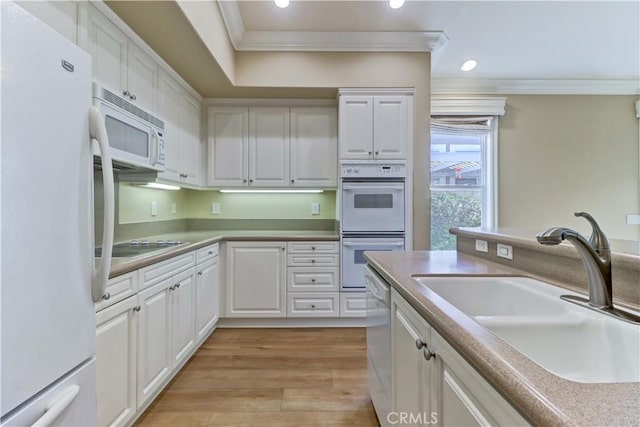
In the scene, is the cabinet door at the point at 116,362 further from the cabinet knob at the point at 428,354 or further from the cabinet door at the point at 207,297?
the cabinet knob at the point at 428,354

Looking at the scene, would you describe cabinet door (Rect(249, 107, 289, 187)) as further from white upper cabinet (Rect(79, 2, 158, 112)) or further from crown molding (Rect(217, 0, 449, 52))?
white upper cabinet (Rect(79, 2, 158, 112))

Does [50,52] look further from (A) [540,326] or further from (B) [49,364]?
(A) [540,326]

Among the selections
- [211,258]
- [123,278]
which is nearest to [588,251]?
[123,278]

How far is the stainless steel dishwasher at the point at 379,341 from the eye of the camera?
4.32 ft

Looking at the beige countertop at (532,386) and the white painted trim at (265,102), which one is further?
the white painted trim at (265,102)

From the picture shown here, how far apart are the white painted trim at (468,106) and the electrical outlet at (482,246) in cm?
268

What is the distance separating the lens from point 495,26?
2805 millimetres

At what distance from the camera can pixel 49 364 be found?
79 cm

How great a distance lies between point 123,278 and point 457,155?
13.1 feet

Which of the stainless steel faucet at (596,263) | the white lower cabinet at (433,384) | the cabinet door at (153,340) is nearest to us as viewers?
the white lower cabinet at (433,384)

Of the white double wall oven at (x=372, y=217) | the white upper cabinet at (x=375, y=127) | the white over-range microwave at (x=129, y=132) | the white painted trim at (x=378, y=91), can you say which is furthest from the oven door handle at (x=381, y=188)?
the white over-range microwave at (x=129, y=132)

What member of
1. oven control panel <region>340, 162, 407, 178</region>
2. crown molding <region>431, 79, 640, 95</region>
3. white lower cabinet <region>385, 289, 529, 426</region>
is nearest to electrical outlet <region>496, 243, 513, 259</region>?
white lower cabinet <region>385, 289, 529, 426</region>

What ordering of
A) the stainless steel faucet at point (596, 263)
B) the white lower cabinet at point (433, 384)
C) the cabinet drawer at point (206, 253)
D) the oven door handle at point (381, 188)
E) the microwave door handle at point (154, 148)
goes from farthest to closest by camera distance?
the oven door handle at point (381, 188)
the cabinet drawer at point (206, 253)
the microwave door handle at point (154, 148)
the stainless steel faucet at point (596, 263)
the white lower cabinet at point (433, 384)

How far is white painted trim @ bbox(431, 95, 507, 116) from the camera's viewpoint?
3857mm
